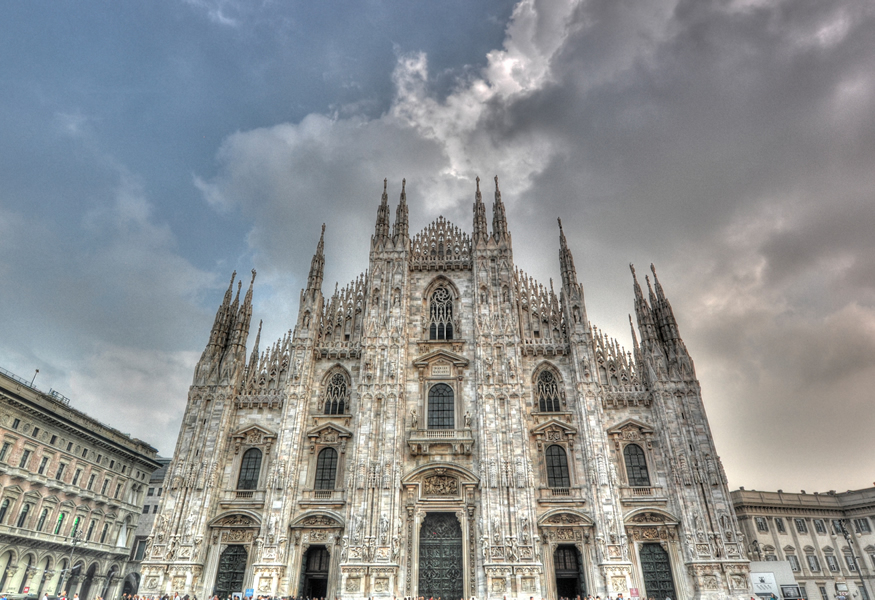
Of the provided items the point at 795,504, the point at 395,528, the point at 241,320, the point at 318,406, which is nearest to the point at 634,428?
the point at 395,528

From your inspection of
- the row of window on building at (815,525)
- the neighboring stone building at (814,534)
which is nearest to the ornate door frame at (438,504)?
the neighboring stone building at (814,534)

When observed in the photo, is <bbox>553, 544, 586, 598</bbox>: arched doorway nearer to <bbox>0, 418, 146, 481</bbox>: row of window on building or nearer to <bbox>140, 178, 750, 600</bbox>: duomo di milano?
<bbox>140, 178, 750, 600</bbox>: duomo di milano

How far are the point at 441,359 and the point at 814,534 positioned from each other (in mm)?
46583

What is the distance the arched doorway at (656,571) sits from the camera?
28.7 meters

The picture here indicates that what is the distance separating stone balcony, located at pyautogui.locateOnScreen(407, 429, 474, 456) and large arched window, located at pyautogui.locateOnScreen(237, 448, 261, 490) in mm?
9803

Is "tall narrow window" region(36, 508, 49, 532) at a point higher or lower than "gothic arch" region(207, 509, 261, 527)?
higher

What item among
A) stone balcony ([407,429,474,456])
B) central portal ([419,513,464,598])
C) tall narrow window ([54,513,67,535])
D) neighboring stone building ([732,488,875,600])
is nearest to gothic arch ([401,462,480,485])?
stone balcony ([407,429,474,456])

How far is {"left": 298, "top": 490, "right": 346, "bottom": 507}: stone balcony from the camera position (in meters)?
31.2

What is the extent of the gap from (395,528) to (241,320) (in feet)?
58.7

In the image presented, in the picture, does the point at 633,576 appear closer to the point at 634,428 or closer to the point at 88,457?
the point at 634,428

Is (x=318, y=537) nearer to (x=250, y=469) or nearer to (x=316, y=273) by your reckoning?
(x=250, y=469)

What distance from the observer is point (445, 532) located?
1212 inches

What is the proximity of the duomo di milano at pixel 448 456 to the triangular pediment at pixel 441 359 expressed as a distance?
4.0 inches

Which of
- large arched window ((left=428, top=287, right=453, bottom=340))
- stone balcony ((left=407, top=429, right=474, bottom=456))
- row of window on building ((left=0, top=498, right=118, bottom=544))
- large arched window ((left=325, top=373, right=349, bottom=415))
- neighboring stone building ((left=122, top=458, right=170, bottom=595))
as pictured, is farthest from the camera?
neighboring stone building ((left=122, top=458, right=170, bottom=595))
